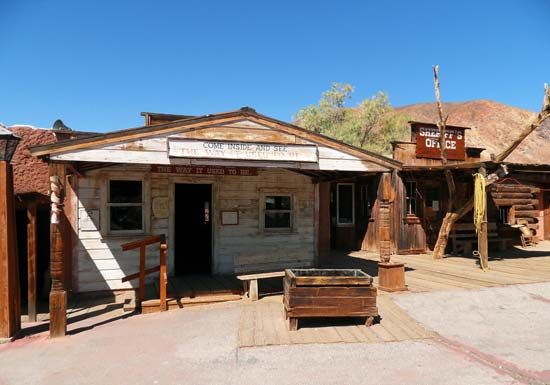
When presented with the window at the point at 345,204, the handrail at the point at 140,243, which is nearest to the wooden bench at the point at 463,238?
the window at the point at 345,204

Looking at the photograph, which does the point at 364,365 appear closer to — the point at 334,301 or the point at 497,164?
the point at 334,301

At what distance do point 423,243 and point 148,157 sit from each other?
10829mm

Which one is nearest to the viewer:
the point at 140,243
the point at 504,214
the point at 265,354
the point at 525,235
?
the point at 265,354

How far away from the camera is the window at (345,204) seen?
14.7 m

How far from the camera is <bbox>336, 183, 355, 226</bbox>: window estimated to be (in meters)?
14.7

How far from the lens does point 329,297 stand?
5559 millimetres

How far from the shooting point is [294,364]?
443cm

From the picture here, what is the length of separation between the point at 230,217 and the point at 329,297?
421 centimetres

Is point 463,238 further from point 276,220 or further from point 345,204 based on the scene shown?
point 276,220

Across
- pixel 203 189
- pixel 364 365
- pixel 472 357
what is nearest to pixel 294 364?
pixel 364 365

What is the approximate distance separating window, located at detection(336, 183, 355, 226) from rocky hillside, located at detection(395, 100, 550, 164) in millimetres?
35373

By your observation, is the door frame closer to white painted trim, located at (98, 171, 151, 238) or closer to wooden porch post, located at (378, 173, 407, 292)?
white painted trim, located at (98, 171, 151, 238)

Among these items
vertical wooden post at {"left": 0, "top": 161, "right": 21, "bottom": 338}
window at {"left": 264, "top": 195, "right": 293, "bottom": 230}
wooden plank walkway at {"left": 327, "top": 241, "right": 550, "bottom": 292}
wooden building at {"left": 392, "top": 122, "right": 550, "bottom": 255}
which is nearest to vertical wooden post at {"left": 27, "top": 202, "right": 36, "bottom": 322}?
vertical wooden post at {"left": 0, "top": 161, "right": 21, "bottom": 338}

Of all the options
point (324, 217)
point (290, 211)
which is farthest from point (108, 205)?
point (324, 217)
